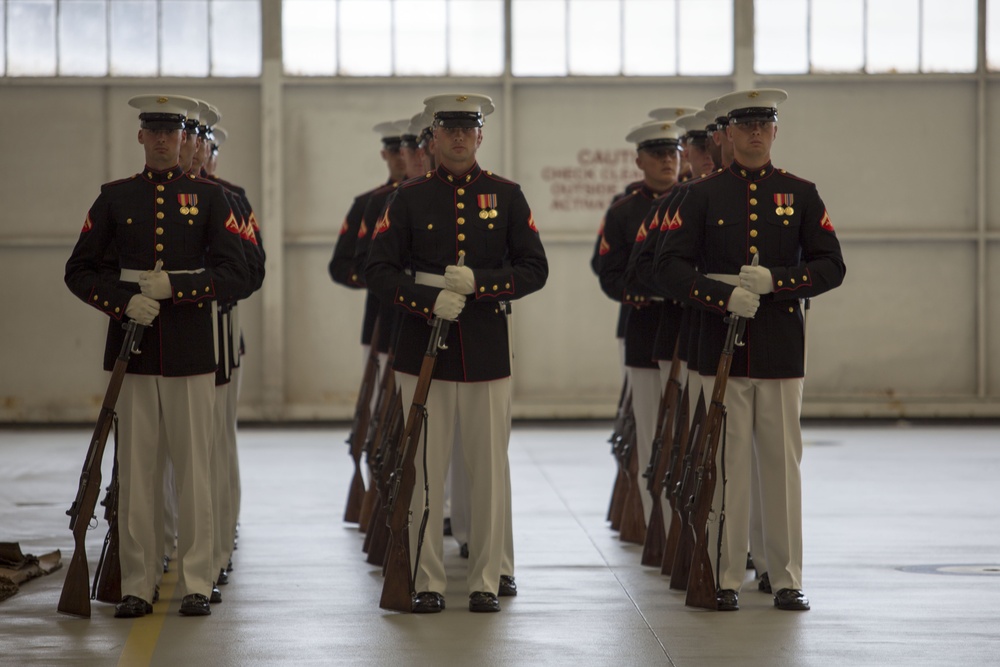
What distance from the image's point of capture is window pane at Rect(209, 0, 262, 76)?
1277cm

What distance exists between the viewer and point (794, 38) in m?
12.9

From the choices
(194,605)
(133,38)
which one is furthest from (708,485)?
(133,38)

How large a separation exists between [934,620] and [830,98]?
347 inches

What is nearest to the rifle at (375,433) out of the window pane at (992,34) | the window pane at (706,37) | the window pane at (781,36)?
the window pane at (706,37)

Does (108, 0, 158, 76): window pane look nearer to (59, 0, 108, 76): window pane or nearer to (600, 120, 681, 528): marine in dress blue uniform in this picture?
(59, 0, 108, 76): window pane

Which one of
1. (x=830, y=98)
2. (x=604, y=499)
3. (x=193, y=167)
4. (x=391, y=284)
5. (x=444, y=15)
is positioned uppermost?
(x=444, y=15)

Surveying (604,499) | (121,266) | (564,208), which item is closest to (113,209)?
(121,266)

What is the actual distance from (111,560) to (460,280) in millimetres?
1695

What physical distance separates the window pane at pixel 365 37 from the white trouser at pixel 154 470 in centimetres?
822

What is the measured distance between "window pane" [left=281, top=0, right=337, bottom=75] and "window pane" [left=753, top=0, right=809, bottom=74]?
13.3 feet

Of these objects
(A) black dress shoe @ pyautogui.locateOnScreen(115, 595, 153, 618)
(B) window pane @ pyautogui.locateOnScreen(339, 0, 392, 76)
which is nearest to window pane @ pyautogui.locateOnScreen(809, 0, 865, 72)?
(B) window pane @ pyautogui.locateOnScreen(339, 0, 392, 76)

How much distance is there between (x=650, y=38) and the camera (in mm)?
12969

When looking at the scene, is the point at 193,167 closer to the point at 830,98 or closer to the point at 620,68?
the point at 620,68

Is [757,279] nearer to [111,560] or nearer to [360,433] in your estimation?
[111,560]
